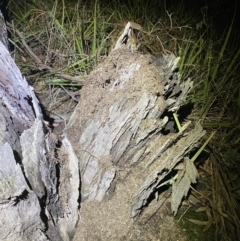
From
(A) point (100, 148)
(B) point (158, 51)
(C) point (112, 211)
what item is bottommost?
(C) point (112, 211)

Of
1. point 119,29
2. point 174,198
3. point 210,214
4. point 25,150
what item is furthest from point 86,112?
point 119,29

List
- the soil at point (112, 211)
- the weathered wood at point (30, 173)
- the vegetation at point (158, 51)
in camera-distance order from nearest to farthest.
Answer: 1. the weathered wood at point (30, 173)
2. the soil at point (112, 211)
3. the vegetation at point (158, 51)

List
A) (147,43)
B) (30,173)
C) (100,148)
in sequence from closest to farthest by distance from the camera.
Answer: (30,173)
(100,148)
(147,43)

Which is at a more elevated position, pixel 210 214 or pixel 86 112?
pixel 86 112

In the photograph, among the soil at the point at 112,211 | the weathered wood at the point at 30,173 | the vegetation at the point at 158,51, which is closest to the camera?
the weathered wood at the point at 30,173

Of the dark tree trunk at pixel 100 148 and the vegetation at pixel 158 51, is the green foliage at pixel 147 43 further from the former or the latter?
the dark tree trunk at pixel 100 148

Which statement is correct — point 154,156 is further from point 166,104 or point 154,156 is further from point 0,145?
point 0,145

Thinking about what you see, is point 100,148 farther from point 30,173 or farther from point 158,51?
point 158,51

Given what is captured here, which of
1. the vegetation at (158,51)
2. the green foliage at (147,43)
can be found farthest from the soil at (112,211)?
the green foliage at (147,43)

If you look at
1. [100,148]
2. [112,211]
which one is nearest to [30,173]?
[100,148]
